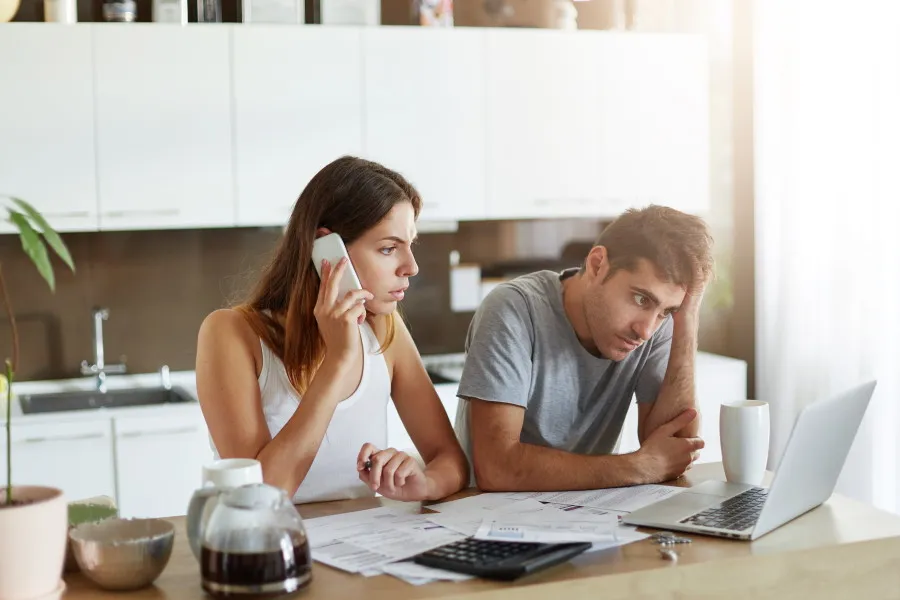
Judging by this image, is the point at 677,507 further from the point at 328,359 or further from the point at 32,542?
the point at 32,542

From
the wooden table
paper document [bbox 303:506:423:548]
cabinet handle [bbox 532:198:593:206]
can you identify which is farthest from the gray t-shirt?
cabinet handle [bbox 532:198:593:206]

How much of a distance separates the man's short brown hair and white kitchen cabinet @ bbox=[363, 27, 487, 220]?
176 cm

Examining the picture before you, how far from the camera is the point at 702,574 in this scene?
1.52 m

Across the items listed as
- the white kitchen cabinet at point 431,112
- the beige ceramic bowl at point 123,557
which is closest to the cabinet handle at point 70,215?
the white kitchen cabinet at point 431,112

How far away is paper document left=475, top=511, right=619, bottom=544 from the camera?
156 cm

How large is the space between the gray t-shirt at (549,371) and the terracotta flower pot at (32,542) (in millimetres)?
921

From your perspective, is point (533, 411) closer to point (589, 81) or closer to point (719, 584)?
point (719, 584)

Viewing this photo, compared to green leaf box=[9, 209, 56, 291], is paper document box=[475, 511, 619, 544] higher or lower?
lower

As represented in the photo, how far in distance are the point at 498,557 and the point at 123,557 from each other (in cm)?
50

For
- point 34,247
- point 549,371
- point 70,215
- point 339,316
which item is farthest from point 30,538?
point 70,215

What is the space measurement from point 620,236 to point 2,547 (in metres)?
1.33

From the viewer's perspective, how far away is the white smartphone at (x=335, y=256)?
204 centimetres

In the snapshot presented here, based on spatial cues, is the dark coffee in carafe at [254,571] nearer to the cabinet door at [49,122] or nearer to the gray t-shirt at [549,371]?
the gray t-shirt at [549,371]

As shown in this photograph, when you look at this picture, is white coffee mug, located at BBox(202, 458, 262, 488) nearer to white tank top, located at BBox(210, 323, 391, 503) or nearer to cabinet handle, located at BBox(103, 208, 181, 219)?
white tank top, located at BBox(210, 323, 391, 503)
